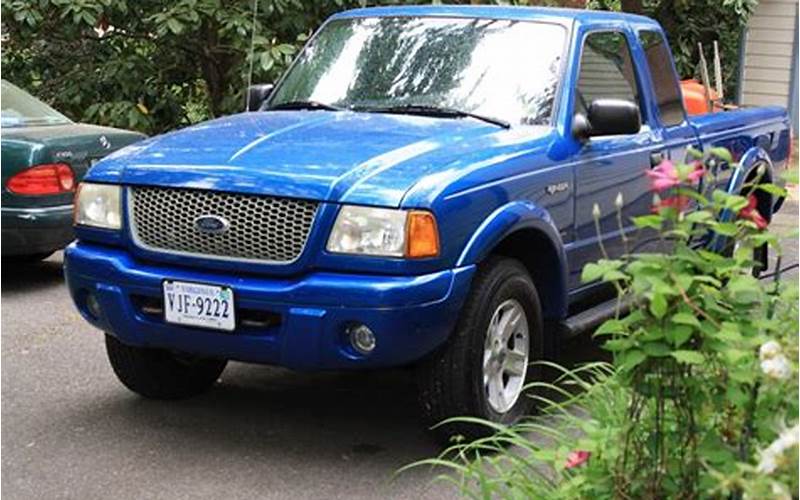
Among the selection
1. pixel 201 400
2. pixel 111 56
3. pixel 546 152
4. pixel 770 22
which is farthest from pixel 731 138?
pixel 770 22

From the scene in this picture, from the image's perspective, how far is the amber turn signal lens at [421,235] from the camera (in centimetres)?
399

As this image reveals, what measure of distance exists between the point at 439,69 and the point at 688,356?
3181 mm

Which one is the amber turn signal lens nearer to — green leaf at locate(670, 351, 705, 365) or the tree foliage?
green leaf at locate(670, 351, 705, 365)

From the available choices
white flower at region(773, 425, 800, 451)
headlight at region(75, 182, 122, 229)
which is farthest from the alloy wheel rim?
white flower at region(773, 425, 800, 451)

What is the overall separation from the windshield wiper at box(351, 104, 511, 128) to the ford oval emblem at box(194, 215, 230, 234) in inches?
49.1

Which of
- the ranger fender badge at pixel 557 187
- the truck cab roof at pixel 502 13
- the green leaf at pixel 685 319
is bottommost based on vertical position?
the ranger fender badge at pixel 557 187

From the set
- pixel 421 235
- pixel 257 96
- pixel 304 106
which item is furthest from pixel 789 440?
pixel 257 96

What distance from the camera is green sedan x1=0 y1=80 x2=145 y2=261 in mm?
7246

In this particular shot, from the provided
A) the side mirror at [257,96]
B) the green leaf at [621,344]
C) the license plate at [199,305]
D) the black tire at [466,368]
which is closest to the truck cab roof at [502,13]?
the side mirror at [257,96]

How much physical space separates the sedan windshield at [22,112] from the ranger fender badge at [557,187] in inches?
A: 178

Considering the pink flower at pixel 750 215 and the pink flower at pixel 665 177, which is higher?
the pink flower at pixel 665 177

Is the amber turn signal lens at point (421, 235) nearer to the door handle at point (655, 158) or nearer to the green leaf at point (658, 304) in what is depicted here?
the green leaf at point (658, 304)

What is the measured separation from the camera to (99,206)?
15.0ft

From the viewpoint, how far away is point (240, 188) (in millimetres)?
4160
